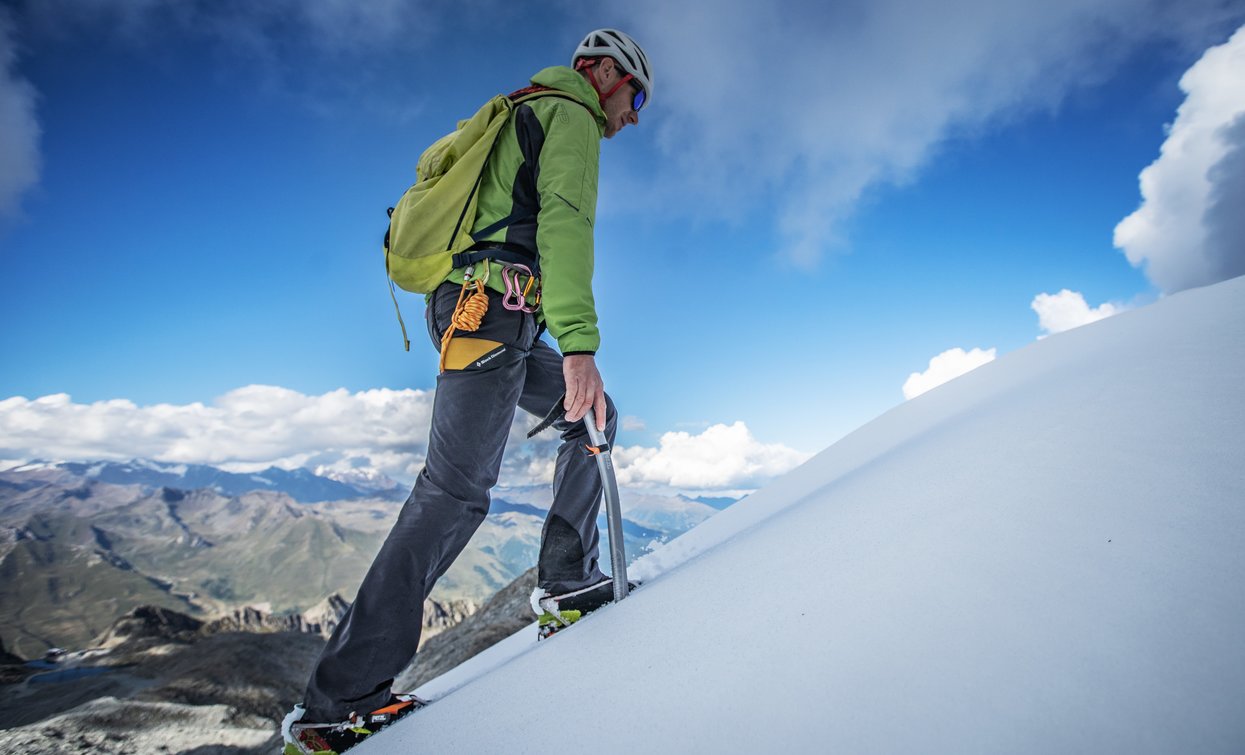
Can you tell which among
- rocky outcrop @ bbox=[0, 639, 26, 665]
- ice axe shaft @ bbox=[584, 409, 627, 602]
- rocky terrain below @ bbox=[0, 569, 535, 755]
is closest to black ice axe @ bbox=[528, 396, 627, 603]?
ice axe shaft @ bbox=[584, 409, 627, 602]

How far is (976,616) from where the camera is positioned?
2.83 ft

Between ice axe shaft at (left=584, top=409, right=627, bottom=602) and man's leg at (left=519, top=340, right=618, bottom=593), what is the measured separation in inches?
12.0

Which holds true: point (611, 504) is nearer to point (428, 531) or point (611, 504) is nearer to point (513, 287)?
point (428, 531)

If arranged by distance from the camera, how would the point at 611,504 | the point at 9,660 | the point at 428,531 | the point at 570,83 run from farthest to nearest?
1. the point at 9,660
2. the point at 570,83
3. the point at 428,531
4. the point at 611,504

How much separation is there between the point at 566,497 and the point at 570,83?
1.95 meters

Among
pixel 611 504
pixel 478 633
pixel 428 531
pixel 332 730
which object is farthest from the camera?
pixel 478 633

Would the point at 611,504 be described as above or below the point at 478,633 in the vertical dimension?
above

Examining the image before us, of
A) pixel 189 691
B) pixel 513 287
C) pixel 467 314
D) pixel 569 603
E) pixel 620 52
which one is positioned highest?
pixel 620 52

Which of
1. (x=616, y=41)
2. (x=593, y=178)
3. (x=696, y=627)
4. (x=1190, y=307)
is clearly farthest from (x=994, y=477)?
(x=616, y=41)

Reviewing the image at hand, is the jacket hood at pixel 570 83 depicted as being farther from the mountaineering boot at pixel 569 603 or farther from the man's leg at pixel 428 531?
the mountaineering boot at pixel 569 603

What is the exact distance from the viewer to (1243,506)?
0.86 meters

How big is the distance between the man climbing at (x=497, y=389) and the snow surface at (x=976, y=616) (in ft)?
1.06

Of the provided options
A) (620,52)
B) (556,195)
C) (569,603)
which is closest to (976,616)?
(569,603)

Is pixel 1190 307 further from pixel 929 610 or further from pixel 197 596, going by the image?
pixel 197 596
